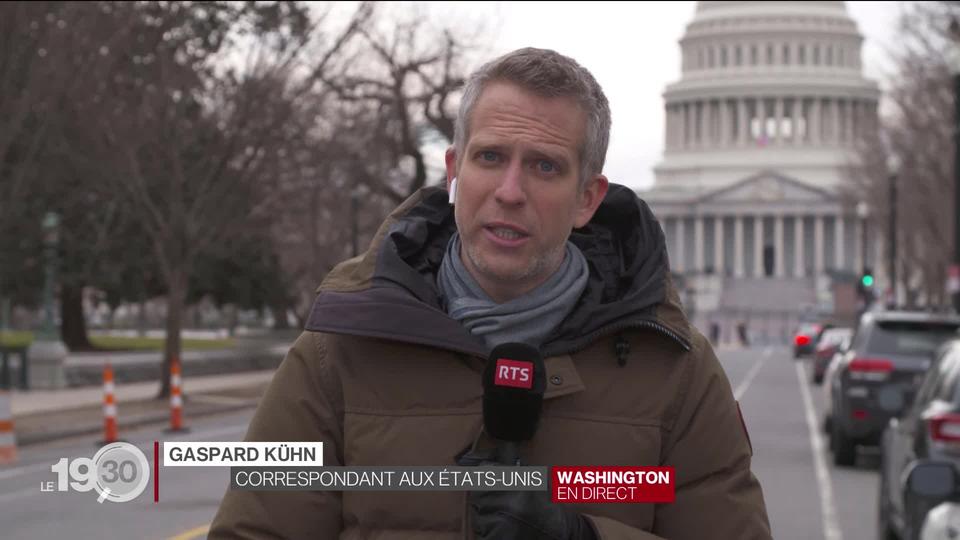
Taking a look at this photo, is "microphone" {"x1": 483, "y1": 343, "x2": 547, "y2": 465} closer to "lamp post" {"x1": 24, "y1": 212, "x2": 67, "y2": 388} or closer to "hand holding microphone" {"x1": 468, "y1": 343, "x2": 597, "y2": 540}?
"hand holding microphone" {"x1": 468, "y1": 343, "x2": 597, "y2": 540}

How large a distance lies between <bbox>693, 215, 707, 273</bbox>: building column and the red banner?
6304 inches

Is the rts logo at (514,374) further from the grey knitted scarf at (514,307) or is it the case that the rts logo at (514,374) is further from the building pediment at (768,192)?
the building pediment at (768,192)

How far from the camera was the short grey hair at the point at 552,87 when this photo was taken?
133 inches

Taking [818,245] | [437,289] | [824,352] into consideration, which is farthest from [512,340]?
[818,245]

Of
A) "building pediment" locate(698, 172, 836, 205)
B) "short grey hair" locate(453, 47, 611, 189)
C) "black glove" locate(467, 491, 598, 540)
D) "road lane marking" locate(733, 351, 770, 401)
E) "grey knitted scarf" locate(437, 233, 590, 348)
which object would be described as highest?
"building pediment" locate(698, 172, 836, 205)

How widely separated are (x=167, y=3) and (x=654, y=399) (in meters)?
30.3

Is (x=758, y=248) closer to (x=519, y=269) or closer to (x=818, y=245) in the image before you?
(x=818, y=245)

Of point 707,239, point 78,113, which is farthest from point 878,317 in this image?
point 707,239

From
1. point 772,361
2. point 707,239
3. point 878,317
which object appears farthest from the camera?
point 707,239

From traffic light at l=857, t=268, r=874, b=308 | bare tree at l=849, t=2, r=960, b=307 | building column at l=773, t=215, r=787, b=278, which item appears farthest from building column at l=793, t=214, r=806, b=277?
traffic light at l=857, t=268, r=874, b=308

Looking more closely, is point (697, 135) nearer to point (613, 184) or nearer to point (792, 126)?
point (792, 126)

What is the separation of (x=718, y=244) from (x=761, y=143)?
11.7 m

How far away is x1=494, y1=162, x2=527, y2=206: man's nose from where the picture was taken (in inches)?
131

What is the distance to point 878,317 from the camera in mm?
21391
